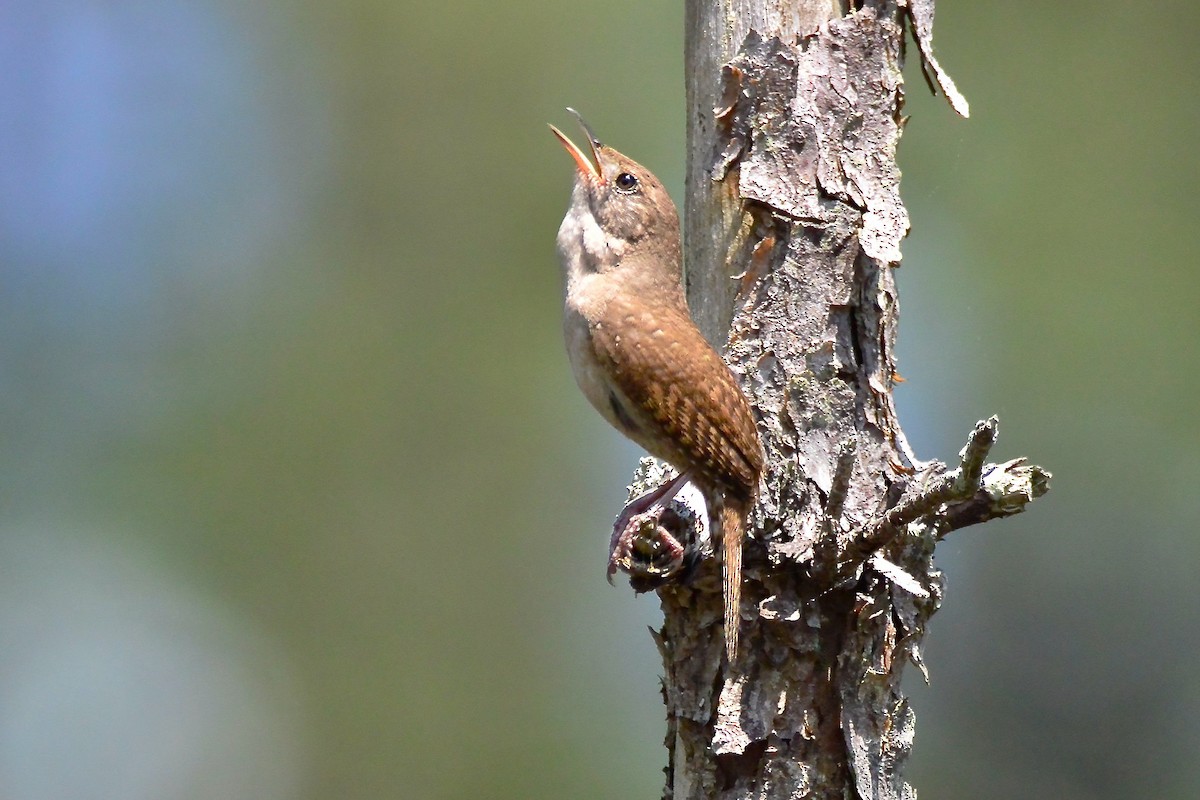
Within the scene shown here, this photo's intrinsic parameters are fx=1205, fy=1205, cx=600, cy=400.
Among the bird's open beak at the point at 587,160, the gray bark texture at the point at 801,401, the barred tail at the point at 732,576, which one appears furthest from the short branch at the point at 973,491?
the bird's open beak at the point at 587,160

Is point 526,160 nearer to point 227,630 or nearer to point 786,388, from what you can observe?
point 227,630

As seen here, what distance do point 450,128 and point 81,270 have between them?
428 cm

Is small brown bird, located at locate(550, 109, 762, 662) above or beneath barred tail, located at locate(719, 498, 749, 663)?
above

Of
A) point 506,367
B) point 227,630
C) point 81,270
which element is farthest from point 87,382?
point 506,367

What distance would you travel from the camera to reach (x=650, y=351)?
3479mm

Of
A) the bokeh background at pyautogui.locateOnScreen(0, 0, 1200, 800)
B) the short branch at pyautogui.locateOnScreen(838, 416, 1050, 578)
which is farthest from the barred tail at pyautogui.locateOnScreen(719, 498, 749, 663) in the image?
the bokeh background at pyautogui.locateOnScreen(0, 0, 1200, 800)

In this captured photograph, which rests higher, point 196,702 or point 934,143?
point 934,143

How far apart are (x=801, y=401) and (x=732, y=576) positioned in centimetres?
58

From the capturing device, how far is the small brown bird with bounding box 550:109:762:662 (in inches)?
126

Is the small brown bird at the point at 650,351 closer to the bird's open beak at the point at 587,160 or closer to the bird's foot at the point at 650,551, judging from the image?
the bird's open beak at the point at 587,160

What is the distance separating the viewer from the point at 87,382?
12.9 m

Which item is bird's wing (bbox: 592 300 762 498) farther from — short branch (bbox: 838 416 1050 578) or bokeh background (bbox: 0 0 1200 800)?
bokeh background (bbox: 0 0 1200 800)

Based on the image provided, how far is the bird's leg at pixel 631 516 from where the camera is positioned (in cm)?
311

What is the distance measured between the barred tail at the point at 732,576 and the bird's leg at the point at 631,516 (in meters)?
0.24
